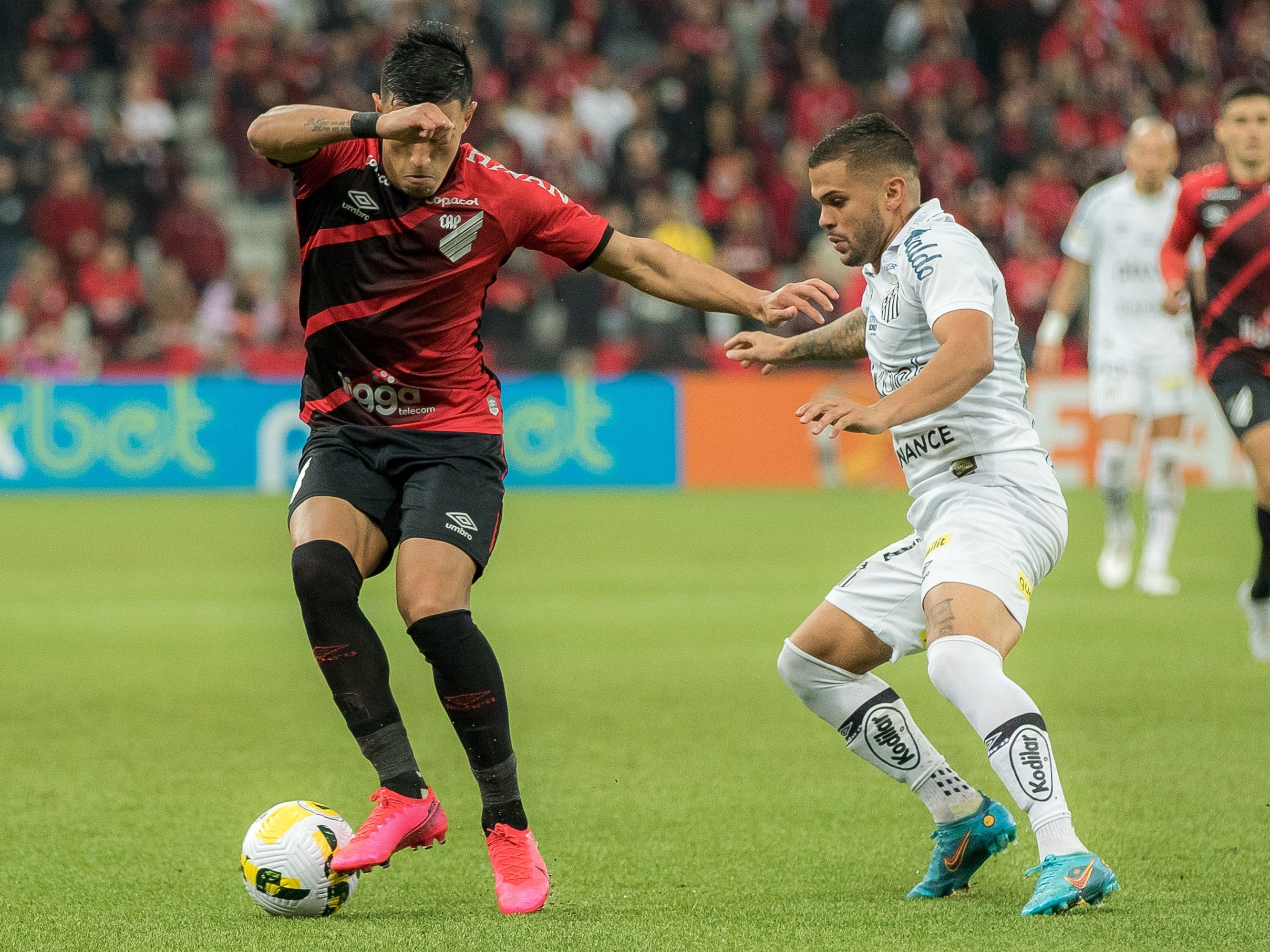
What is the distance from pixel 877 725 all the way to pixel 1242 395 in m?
3.96

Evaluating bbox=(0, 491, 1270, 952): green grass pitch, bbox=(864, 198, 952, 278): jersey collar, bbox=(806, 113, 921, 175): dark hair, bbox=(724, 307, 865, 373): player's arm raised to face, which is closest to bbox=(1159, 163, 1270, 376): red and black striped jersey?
bbox=(0, 491, 1270, 952): green grass pitch

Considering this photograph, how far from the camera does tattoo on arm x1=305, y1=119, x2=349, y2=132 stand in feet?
14.2

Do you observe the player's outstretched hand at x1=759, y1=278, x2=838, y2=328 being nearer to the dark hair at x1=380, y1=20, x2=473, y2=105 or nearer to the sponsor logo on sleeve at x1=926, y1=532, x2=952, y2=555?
the sponsor logo on sleeve at x1=926, y1=532, x2=952, y2=555

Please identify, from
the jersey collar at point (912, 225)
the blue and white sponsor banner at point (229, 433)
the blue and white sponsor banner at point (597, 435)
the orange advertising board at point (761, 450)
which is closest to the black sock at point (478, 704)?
the jersey collar at point (912, 225)

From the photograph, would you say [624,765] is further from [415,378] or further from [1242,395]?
[1242,395]

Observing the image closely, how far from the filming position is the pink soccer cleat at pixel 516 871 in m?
4.23

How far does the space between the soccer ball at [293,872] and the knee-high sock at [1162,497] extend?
7.39 m

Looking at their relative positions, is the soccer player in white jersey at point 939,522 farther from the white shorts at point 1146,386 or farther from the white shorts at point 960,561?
the white shorts at point 1146,386

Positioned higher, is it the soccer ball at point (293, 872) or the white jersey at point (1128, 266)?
the white jersey at point (1128, 266)

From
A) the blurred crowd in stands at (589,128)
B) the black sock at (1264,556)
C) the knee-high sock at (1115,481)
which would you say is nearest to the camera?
the black sock at (1264,556)

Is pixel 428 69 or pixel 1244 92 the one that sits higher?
pixel 1244 92

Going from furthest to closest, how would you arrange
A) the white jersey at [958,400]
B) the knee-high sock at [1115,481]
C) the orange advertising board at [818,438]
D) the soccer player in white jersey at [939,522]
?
the orange advertising board at [818,438] < the knee-high sock at [1115,481] < the white jersey at [958,400] < the soccer player in white jersey at [939,522]

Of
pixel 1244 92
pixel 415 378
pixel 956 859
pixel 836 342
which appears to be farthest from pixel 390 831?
pixel 1244 92

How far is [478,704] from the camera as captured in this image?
4469 mm
